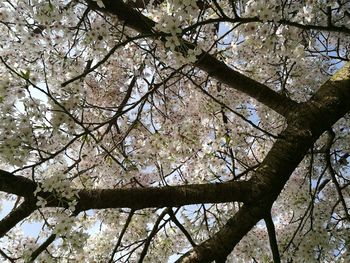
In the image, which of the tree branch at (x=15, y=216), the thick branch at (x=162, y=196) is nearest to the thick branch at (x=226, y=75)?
the thick branch at (x=162, y=196)

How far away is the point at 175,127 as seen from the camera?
553cm

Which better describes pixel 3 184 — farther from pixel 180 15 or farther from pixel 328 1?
pixel 328 1

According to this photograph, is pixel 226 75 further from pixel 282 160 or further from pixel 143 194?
pixel 143 194

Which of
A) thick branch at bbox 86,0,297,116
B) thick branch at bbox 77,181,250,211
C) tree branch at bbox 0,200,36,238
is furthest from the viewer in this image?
thick branch at bbox 86,0,297,116

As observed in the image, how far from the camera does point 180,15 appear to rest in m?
2.47

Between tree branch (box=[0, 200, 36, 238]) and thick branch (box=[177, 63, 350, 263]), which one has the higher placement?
thick branch (box=[177, 63, 350, 263])

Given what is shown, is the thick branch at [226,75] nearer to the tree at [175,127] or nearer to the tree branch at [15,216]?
the tree at [175,127]

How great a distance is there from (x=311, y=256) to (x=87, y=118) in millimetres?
3463

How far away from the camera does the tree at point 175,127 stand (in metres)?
2.77

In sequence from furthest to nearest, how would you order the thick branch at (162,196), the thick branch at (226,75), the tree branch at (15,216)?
the thick branch at (226,75), the thick branch at (162,196), the tree branch at (15,216)

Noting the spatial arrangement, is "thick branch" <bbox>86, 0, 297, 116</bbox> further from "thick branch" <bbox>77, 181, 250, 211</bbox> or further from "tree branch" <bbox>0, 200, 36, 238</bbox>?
"tree branch" <bbox>0, 200, 36, 238</bbox>

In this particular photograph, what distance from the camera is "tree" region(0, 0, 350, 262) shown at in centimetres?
277

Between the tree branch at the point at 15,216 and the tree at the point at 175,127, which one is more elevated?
the tree at the point at 175,127

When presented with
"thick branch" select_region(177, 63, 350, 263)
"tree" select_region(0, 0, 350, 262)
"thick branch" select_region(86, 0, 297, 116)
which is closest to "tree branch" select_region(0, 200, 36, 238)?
"tree" select_region(0, 0, 350, 262)
